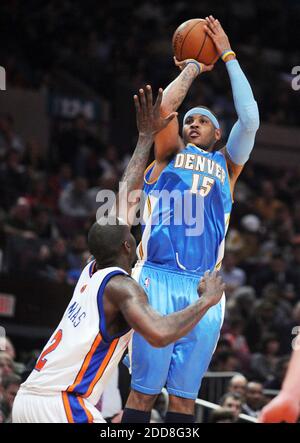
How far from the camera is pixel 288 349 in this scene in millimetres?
13367

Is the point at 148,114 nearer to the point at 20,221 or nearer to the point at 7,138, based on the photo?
the point at 20,221

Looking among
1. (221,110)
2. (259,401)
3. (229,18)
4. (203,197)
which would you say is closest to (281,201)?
(221,110)

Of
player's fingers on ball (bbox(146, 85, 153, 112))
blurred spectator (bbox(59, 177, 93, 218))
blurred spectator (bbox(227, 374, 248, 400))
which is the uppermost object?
player's fingers on ball (bbox(146, 85, 153, 112))

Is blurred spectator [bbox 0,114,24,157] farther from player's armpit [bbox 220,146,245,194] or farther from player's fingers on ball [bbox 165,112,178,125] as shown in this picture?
player's fingers on ball [bbox 165,112,178,125]

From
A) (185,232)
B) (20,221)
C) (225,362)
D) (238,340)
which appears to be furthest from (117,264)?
(20,221)

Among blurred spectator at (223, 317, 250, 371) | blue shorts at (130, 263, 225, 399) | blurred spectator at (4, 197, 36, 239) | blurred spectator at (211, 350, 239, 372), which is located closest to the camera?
blue shorts at (130, 263, 225, 399)

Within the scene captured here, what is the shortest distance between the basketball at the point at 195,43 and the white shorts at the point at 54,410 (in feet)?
9.22

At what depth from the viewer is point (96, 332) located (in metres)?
5.61

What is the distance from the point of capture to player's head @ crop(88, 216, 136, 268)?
228 inches

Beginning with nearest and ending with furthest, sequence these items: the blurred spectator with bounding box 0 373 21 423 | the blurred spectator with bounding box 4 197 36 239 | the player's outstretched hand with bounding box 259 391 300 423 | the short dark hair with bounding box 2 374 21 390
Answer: the player's outstretched hand with bounding box 259 391 300 423 → the blurred spectator with bounding box 0 373 21 423 → the short dark hair with bounding box 2 374 21 390 → the blurred spectator with bounding box 4 197 36 239

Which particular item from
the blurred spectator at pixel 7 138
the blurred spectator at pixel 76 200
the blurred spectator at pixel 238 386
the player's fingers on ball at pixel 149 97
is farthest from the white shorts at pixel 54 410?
the blurred spectator at pixel 7 138

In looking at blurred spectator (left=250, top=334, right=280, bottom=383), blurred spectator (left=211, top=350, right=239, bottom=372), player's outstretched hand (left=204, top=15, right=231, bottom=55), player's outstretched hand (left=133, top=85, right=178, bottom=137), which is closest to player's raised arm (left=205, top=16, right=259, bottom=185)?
player's outstretched hand (left=204, top=15, right=231, bottom=55)

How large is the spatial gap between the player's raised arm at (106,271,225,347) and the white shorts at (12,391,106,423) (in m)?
0.57

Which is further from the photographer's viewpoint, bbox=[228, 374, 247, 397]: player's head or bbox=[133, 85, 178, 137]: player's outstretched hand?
bbox=[228, 374, 247, 397]: player's head
